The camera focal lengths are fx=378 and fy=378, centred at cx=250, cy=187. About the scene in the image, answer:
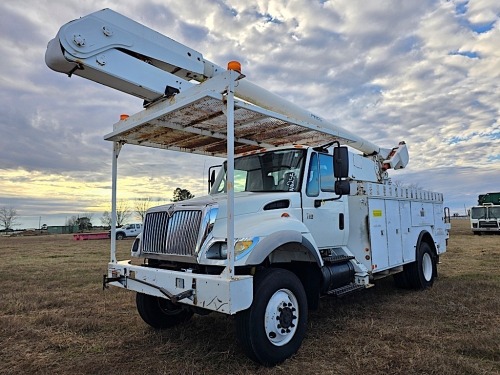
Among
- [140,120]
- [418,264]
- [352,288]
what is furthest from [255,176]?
[418,264]

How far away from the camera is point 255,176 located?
5.41m

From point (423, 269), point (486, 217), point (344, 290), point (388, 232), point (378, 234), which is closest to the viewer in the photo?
point (344, 290)

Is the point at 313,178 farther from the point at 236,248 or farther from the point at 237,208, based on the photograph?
the point at 236,248

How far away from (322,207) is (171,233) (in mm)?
2146

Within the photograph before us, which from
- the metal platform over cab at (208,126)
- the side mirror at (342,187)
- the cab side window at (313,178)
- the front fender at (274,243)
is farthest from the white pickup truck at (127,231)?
the front fender at (274,243)

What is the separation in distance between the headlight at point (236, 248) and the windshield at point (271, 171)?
139 centimetres

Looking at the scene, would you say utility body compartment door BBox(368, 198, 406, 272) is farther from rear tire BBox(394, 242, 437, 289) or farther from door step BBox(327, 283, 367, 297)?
door step BBox(327, 283, 367, 297)

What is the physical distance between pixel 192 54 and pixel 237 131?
3.78ft

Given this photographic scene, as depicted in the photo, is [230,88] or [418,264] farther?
[418,264]

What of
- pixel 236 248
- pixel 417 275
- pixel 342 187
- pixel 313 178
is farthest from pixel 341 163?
pixel 417 275

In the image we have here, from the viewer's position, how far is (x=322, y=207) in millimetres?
5289

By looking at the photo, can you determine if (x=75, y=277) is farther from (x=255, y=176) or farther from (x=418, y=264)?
(x=418, y=264)

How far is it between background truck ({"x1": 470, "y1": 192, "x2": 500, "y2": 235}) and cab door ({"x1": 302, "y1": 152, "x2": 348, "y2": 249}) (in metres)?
23.9

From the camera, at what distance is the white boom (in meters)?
3.93
